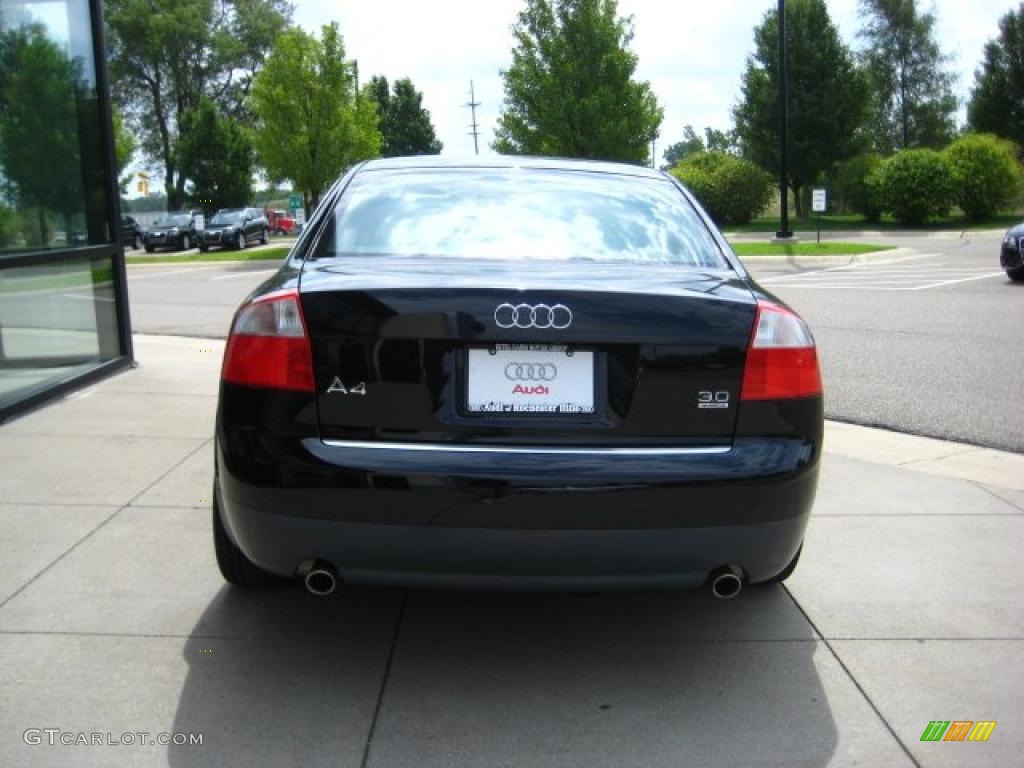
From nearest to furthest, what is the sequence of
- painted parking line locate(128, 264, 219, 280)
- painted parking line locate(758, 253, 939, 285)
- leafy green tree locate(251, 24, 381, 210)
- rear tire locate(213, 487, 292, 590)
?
rear tire locate(213, 487, 292, 590), painted parking line locate(758, 253, 939, 285), painted parking line locate(128, 264, 219, 280), leafy green tree locate(251, 24, 381, 210)

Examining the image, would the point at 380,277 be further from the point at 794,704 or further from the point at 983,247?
the point at 983,247

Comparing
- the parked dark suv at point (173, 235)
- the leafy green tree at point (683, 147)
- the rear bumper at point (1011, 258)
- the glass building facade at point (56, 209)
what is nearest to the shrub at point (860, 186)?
the rear bumper at point (1011, 258)

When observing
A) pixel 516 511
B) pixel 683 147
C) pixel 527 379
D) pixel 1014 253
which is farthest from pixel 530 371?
pixel 683 147

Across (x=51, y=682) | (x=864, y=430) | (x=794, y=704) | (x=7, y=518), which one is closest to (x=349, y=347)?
(x=51, y=682)

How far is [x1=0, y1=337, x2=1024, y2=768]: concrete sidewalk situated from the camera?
9.19ft

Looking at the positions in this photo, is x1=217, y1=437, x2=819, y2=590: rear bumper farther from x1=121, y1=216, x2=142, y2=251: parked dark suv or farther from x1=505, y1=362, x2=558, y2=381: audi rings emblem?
x1=121, y1=216, x2=142, y2=251: parked dark suv

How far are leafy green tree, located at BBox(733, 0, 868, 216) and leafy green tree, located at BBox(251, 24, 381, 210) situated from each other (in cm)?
1795

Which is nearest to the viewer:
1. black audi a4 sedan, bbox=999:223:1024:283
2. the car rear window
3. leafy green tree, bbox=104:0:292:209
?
the car rear window

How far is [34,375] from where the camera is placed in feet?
23.8

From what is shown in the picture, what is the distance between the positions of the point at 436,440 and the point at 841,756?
1334mm

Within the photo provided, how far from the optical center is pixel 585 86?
3122 cm

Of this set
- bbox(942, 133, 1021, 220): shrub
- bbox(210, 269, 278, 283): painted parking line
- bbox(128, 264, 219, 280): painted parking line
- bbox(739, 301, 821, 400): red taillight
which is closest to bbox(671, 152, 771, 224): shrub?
bbox(942, 133, 1021, 220): shrub

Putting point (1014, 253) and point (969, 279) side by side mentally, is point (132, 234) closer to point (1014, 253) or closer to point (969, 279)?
point (969, 279)

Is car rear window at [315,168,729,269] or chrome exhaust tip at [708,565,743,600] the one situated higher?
car rear window at [315,168,729,269]
